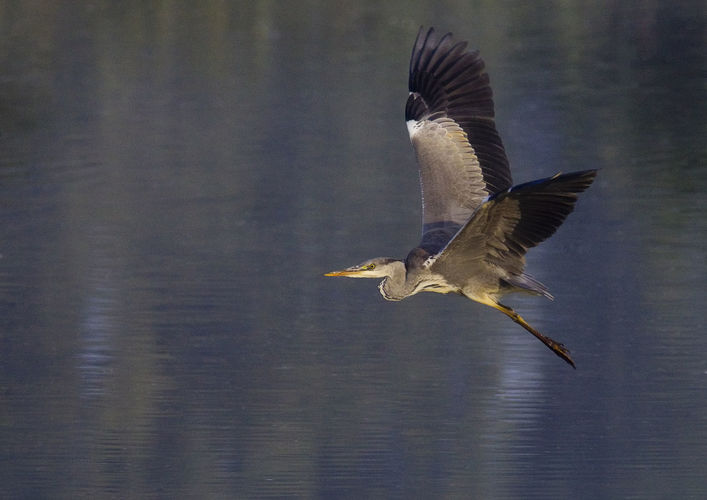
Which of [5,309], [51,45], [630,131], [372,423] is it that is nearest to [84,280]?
[5,309]

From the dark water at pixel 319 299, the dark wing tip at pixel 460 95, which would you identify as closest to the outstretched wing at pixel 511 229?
the dark wing tip at pixel 460 95

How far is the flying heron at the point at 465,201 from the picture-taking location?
6387mm

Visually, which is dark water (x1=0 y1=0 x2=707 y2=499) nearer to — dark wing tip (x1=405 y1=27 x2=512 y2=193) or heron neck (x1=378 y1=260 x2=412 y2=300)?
heron neck (x1=378 y1=260 x2=412 y2=300)

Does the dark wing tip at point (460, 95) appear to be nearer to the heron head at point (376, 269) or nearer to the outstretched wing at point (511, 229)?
the outstretched wing at point (511, 229)

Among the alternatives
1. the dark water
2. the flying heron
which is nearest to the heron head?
the flying heron

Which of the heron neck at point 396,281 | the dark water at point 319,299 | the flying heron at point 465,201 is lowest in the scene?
the dark water at point 319,299

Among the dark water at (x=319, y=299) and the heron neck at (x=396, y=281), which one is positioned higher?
the heron neck at (x=396, y=281)

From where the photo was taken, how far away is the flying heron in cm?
639

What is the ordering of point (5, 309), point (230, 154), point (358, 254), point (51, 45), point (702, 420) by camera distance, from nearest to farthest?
point (702, 420), point (5, 309), point (358, 254), point (230, 154), point (51, 45)

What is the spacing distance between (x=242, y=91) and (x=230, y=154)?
2.84m

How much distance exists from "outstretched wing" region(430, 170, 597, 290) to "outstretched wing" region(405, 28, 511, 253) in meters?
0.30

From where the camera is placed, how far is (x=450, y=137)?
305 inches

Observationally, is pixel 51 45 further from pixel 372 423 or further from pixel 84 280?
pixel 372 423

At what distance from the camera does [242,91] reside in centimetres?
1600
